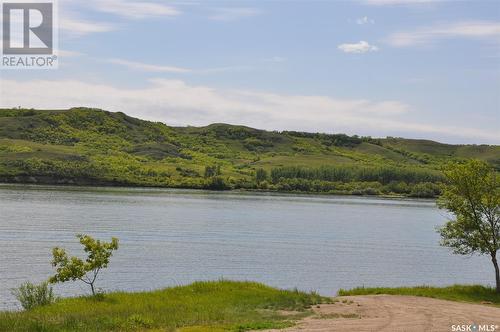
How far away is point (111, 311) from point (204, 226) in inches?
3373

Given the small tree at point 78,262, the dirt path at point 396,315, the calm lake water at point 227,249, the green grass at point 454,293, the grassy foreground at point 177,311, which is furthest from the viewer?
the calm lake water at point 227,249

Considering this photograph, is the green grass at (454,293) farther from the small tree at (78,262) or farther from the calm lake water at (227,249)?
the small tree at (78,262)

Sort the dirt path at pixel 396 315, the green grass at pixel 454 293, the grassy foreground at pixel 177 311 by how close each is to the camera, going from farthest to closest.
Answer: the green grass at pixel 454 293 → the dirt path at pixel 396 315 → the grassy foreground at pixel 177 311

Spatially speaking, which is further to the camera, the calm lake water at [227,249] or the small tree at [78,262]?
the calm lake water at [227,249]

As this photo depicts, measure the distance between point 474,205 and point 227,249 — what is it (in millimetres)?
44673

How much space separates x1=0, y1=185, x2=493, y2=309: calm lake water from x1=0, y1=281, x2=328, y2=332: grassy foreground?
13174mm

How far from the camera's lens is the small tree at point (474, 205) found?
166 feet

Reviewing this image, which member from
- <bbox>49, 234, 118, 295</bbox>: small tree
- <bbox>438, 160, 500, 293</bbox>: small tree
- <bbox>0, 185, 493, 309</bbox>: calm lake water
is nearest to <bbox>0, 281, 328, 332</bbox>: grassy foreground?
<bbox>49, 234, 118, 295</bbox>: small tree

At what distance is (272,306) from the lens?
39.2 meters

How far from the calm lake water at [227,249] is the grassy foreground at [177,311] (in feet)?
43.2

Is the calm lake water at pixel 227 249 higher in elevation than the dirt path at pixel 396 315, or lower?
lower

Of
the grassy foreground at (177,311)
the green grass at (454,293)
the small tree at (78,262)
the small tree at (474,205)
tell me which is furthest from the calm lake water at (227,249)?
the small tree at (474,205)

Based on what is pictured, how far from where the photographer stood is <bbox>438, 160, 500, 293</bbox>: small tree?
50500 millimetres

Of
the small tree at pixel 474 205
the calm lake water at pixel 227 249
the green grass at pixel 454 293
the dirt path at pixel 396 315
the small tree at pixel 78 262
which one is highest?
the small tree at pixel 474 205
